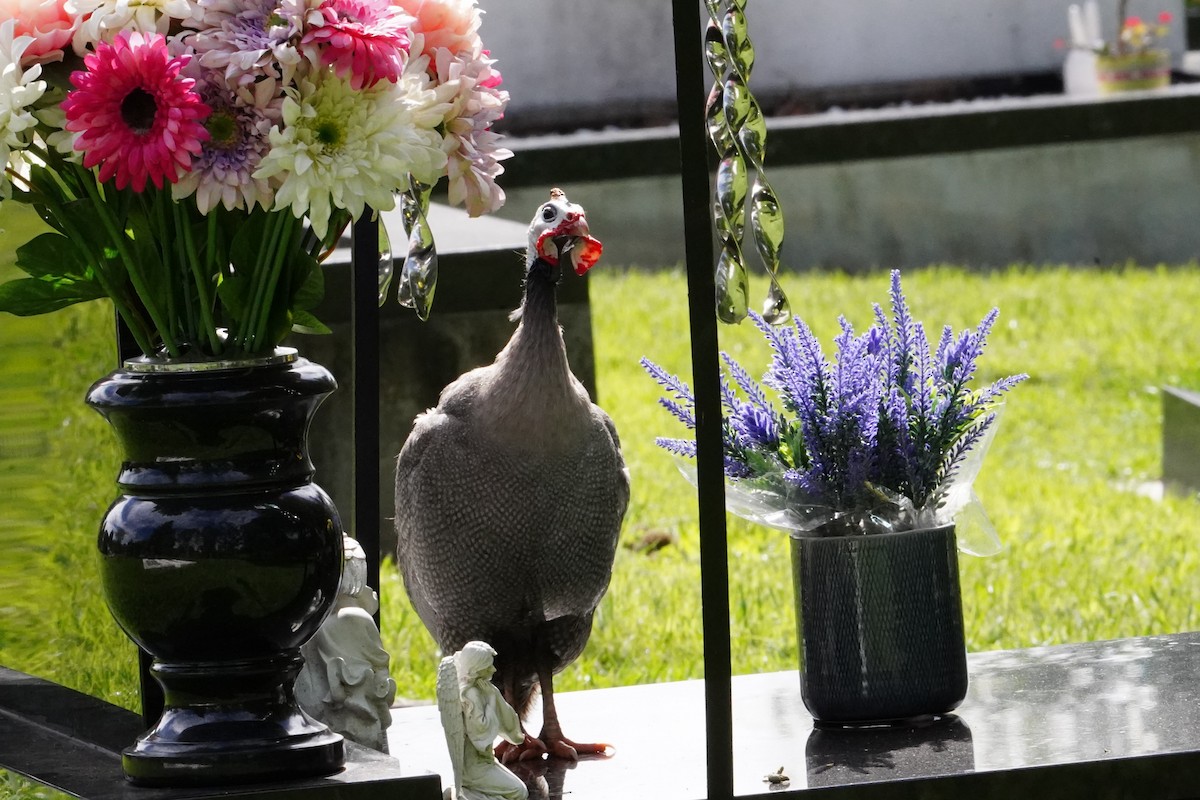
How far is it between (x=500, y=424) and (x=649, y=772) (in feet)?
1.54

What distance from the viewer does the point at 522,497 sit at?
2.21 meters

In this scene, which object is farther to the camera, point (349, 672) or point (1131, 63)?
point (1131, 63)

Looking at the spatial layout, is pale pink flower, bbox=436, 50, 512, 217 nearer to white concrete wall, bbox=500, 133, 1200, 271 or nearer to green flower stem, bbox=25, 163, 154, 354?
green flower stem, bbox=25, 163, 154, 354

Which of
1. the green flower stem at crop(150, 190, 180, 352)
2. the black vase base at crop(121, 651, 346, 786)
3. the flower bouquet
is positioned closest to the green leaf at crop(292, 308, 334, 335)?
the flower bouquet

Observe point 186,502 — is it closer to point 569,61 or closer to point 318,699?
point 318,699

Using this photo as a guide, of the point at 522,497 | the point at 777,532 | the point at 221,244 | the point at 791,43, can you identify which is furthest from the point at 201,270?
the point at 791,43

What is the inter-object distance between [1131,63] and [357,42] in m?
7.93

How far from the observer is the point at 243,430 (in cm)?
178

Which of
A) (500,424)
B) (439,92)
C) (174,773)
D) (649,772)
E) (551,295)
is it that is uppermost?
(439,92)

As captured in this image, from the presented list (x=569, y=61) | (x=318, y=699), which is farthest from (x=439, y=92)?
(x=569, y=61)

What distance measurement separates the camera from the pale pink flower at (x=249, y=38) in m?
1.69

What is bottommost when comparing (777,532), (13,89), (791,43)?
(777,532)

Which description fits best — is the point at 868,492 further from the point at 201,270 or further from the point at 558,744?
the point at 201,270

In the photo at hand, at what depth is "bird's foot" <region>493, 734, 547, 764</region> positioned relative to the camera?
2164mm
